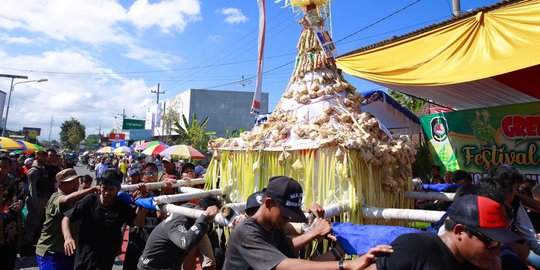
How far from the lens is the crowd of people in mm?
1460

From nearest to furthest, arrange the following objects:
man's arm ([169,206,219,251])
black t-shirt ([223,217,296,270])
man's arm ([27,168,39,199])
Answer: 1. black t-shirt ([223,217,296,270])
2. man's arm ([169,206,219,251])
3. man's arm ([27,168,39,199])

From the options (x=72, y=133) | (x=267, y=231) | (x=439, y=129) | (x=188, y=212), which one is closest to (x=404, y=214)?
(x=267, y=231)

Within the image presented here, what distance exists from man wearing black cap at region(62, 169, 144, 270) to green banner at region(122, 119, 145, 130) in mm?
38273

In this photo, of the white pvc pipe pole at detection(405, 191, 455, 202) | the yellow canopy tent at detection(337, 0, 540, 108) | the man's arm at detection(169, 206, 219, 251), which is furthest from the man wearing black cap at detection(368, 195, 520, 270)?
the yellow canopy tent at detection(337, 0, 540, 108)

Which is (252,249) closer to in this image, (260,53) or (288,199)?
(288,199)

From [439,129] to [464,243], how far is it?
505 cm

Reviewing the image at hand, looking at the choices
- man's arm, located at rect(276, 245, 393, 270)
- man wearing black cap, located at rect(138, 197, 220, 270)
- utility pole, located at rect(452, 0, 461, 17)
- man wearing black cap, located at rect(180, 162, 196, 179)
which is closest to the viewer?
man's arm, located at rect(276, 245, 393, 270)

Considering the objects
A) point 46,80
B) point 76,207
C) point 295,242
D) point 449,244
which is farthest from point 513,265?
point 46,80

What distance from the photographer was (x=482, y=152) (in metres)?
5.32

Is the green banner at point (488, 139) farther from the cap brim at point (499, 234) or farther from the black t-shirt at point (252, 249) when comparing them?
the black t-shirt at point (252, 249)

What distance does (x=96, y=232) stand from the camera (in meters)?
3.19

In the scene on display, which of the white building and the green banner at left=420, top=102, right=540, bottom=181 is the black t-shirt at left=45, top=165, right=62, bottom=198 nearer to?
the green banner at left=420, top=102, right=540, bottom=181

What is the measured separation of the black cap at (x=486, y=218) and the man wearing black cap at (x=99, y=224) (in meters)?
2.96

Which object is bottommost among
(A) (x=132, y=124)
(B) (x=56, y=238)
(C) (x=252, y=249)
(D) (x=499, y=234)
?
(B) (x=56, y=238)
